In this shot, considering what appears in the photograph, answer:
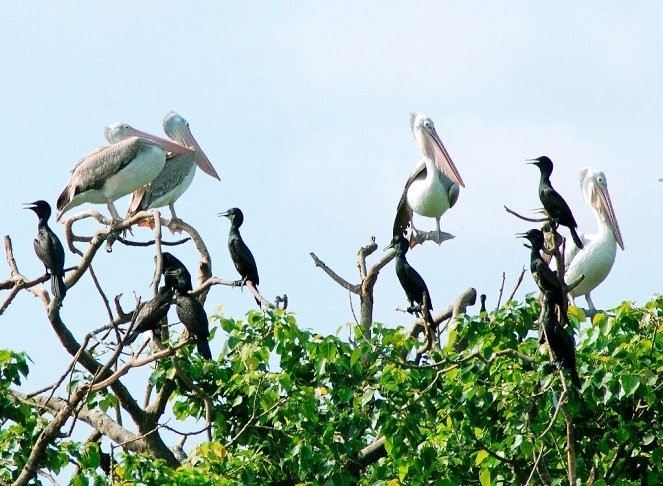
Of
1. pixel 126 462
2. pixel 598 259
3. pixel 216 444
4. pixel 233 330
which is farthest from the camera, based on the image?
pixel 598 259

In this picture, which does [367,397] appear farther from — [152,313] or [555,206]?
[555,206]

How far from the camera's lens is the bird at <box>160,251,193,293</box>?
9133 mm

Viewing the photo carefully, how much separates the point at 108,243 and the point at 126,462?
4366 mm

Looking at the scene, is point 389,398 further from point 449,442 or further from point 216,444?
point 216,444

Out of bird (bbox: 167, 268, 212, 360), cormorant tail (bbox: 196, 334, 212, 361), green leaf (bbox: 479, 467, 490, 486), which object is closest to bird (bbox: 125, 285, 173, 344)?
bird (bbox: 167, 268, 212, 360)

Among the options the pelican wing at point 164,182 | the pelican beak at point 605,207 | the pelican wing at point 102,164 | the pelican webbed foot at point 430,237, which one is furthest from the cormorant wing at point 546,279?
the pelican wing at point 164,182

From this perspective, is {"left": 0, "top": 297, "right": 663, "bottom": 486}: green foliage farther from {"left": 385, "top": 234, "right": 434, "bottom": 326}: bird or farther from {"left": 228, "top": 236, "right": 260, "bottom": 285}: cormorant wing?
{"left": 228, "top": 236, "right": 260, "bottom": 285}: cormorant wing

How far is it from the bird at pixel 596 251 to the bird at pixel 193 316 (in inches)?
176

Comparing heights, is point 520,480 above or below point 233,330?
below

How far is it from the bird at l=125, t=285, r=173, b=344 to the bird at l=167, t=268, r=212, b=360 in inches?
5.2

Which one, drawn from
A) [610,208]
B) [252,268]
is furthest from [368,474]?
[610,208]

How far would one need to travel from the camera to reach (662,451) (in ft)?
27.1

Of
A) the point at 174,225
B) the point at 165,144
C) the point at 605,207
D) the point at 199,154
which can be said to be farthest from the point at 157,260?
the point at 199,154

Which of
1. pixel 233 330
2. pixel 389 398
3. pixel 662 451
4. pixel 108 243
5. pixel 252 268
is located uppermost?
pixel 108 243
